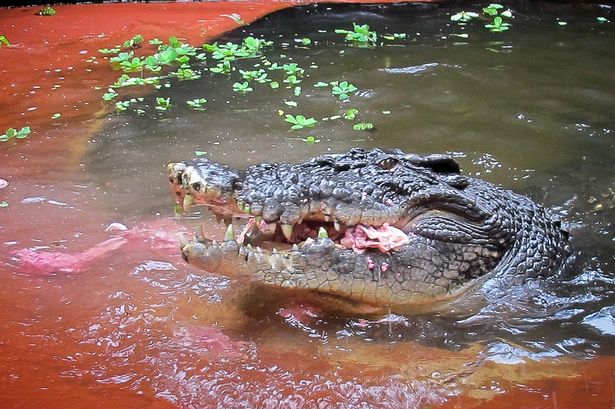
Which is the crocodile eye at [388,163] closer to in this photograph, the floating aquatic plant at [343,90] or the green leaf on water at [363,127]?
the green leaf on water at [363,127]

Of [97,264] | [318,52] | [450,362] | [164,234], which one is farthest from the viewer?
[318,52]

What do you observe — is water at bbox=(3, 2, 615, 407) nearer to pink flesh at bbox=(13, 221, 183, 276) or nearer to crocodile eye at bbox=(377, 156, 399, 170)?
pink flesh at bbox=(13, 221, 183, 276)

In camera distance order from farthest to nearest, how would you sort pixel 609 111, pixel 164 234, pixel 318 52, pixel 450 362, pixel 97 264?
1. pixel 318 52
2. pixel 609 111
3. pixel 164 234
4. pixel 97 264
5. pixel 450 362

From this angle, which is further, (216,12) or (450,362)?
(216,12)

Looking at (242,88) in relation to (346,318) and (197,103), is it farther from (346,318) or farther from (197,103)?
(346,318)

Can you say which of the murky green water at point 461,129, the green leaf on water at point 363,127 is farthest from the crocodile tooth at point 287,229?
the green leaf on water at point 363,127

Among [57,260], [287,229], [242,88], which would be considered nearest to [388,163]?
[287,229]

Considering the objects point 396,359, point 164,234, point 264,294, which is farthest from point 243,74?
point 396,359

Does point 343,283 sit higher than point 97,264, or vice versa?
point 343,283

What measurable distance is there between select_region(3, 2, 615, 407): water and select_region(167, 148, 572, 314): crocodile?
20 cm

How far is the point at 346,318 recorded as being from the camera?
3711mm

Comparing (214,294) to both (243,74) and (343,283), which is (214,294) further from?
(243,74)

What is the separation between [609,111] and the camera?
7.18 meters

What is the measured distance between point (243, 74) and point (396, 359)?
5864mm
